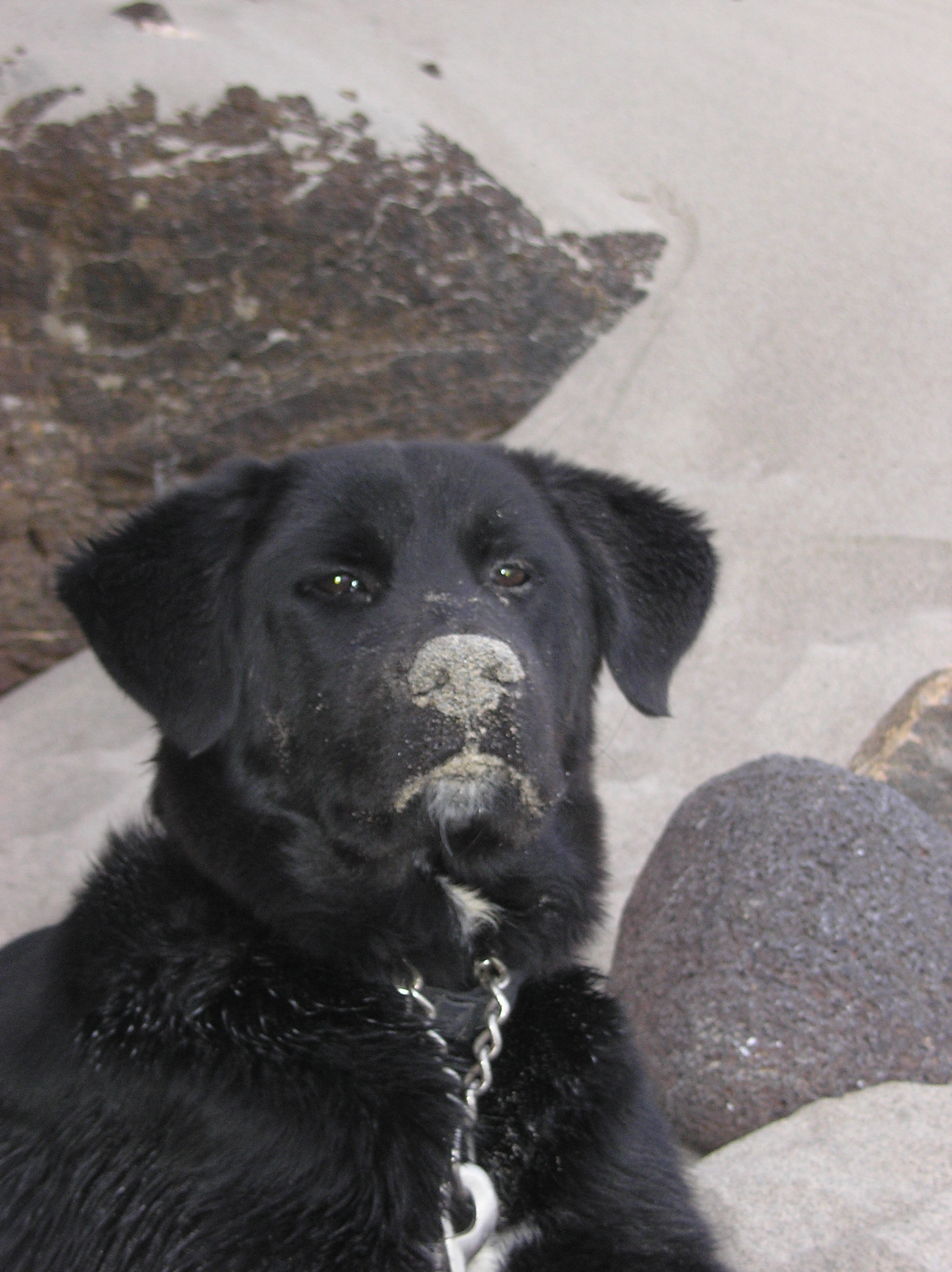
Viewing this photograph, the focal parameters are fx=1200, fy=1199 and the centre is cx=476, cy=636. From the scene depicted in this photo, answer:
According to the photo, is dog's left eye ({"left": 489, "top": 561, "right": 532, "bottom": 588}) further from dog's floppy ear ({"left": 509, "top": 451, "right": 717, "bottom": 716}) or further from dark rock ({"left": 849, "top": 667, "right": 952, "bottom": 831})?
dark rock ({"left": 849, "top": 667, "right": 952, "bottom": 831})

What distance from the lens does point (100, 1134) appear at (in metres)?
2.13

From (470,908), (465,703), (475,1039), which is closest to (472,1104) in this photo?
(475,1039)

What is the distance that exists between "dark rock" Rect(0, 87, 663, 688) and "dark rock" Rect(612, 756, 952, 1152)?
3365mm

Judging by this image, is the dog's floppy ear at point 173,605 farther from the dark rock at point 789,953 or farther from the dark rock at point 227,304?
the dark rock at point 227,304

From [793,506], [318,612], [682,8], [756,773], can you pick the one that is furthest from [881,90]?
[318,612]

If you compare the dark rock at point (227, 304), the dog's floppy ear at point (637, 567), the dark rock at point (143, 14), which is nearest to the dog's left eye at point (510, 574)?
the dog's floppy ear at point (637, 567)

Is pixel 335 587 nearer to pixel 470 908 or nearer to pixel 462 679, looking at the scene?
pixel 462 679

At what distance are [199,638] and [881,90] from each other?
24.8ft

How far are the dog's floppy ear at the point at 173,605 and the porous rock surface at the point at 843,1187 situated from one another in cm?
147

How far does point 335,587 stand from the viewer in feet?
8.15

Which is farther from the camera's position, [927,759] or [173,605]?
[927,759]

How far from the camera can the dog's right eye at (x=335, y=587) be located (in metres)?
2.47

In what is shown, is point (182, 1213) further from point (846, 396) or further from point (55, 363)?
point (846, 396)

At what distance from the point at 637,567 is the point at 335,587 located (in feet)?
2.70
